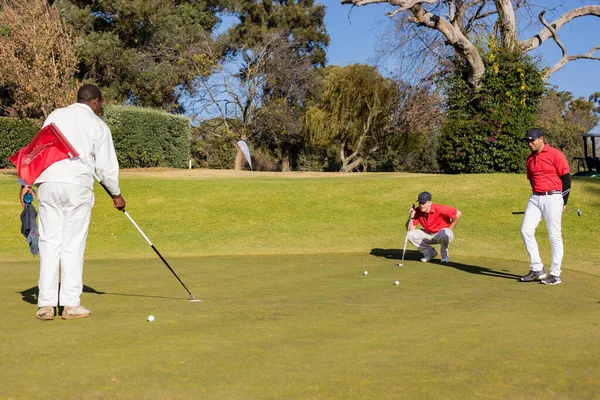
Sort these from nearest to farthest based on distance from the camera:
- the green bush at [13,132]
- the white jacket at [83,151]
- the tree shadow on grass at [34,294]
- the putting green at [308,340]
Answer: the putting green at [308,340], the white jacket at [83,151], the tree shadow on grass at [34,294], the green bush at [13,132]

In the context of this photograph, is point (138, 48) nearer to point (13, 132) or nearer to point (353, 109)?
point (353, 109)

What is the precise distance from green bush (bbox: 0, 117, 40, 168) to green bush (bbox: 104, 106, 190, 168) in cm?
331

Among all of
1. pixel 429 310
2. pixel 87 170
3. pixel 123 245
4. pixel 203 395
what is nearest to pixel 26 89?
pixel 123 245

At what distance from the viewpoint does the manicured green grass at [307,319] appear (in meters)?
4.70

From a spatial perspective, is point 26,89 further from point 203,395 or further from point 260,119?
point 260,119

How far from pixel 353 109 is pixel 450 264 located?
40792 millimetres

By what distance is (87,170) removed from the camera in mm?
7562

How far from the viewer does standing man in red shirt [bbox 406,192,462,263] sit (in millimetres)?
13219

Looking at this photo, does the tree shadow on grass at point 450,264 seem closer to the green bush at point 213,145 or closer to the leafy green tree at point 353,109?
the green bush at point 213,145

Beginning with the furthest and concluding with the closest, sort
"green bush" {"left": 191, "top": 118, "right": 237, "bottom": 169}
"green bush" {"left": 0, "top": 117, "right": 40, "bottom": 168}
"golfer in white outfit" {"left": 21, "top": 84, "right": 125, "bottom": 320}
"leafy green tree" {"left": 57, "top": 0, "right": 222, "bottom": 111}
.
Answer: "green bush" {"left": 191, "top": 118, "right": 237, "bottom": 169} < "leafy green tree" {"left": 57, "top": 0, "right": 222, "bottom": 111} < "green bush" {"left": 0, "top": 117, "right": 40, "bottom": 168} < "golfer in white outfit" {"left": 21, "top": 84, "right": 125, "bottom": 320}

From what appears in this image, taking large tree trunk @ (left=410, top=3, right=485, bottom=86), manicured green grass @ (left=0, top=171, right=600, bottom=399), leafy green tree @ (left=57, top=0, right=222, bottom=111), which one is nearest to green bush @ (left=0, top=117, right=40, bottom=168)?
leafy green tree @ (left=57, top=0, right=222, bottom=111)

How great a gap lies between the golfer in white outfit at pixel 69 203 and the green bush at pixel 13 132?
2562 centimetres

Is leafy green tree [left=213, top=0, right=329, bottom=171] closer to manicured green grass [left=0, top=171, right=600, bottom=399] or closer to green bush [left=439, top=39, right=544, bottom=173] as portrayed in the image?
green bush [left=439, top=39, right=544, bottom=173]

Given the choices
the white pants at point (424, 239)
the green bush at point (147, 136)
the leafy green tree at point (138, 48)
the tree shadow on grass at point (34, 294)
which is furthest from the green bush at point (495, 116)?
the leafy green tree at point (138, 48)
